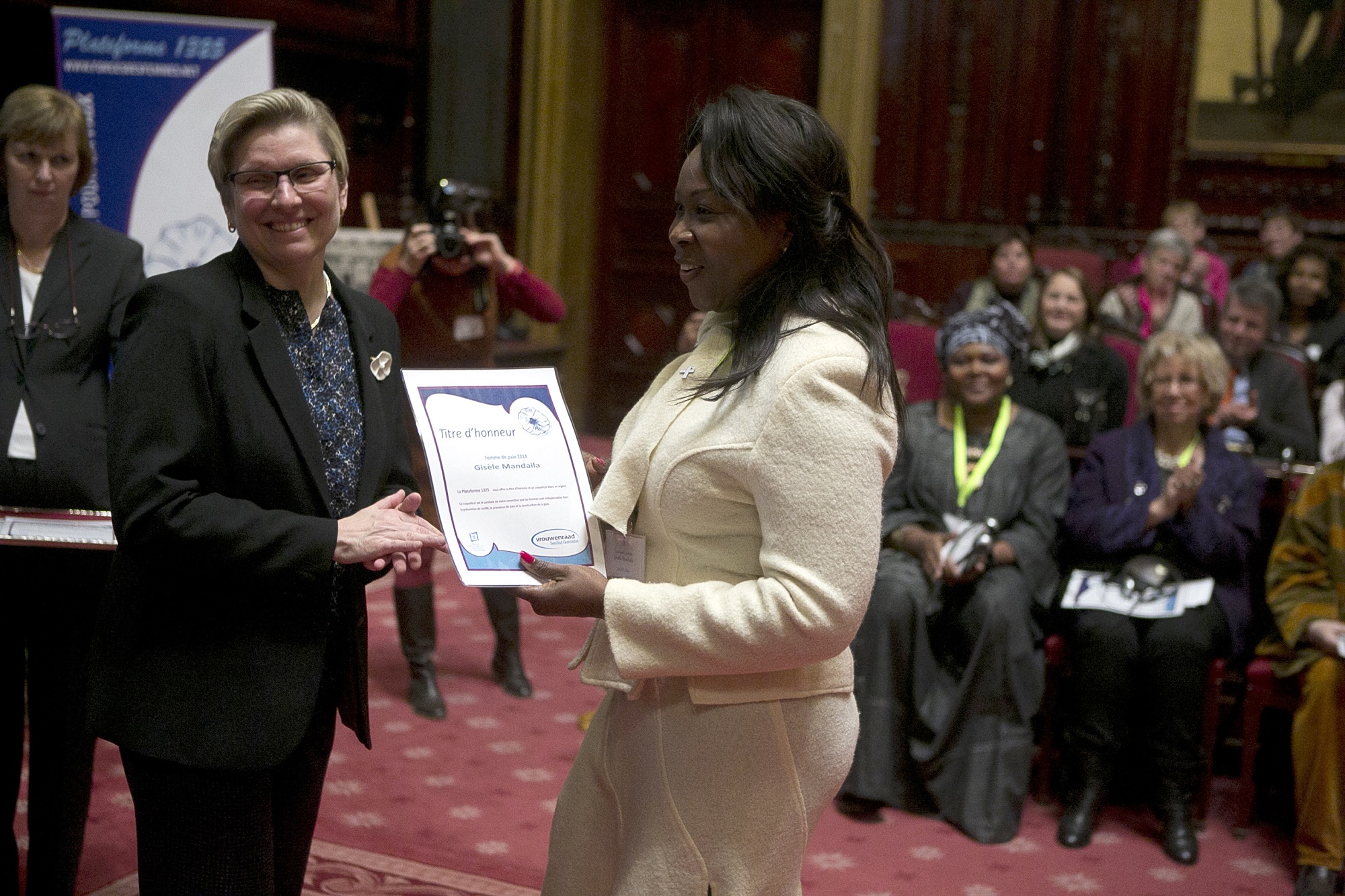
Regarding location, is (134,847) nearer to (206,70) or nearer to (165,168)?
(165,168)

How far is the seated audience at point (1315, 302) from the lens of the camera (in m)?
5.84

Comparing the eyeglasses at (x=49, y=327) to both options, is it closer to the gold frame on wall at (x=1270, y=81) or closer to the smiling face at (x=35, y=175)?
the smiling face at (x=35, y=175)

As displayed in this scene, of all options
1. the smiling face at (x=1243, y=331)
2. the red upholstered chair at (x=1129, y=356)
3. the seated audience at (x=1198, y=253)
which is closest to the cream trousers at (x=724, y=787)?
the red upholstered chair at (x=1129, y=356)

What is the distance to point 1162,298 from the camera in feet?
20.1

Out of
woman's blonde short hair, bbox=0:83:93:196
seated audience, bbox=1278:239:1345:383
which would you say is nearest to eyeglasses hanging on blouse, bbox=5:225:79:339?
woman's blonde short hair, bbox=0:83:93:196

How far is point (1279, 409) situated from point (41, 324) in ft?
13.8

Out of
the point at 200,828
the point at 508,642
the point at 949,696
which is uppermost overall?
the point at 200,828

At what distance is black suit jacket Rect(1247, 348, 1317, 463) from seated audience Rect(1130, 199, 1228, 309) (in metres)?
1.89

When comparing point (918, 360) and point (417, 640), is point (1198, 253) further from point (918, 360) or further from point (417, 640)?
point (417, 640)

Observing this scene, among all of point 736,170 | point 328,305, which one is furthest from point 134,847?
point 736,170

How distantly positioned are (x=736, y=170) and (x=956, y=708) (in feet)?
8.17

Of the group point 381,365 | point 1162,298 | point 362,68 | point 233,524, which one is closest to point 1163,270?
point 1162,298

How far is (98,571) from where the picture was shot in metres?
2.55

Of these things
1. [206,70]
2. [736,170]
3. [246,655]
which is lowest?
[246,655]
